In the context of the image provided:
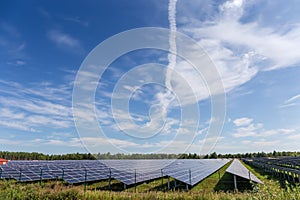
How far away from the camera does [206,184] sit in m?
17.9

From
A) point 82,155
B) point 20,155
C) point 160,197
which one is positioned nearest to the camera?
point 160,197

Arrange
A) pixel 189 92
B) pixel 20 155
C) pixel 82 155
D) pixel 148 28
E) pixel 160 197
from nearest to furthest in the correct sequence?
pixel 160 197 < pixel 148 28 < pixel 189 92 < pixel 82 155 < pixel 20 155

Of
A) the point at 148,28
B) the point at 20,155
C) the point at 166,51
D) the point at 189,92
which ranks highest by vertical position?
the point at 148,28

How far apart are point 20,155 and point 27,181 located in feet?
234

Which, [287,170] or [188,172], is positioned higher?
[287,170]

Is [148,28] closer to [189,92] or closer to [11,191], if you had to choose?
[189,92]

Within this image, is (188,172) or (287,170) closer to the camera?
(287,170)

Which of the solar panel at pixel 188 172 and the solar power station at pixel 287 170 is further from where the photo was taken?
the solar power station at pixel 287 170

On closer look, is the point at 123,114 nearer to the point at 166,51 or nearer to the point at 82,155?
the point at 166,51

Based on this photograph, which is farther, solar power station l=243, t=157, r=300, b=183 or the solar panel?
solar power station l=243, t=157, r=300, b=183

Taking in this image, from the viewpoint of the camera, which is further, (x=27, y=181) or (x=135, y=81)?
(x=27, y=181)

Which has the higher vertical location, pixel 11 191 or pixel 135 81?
pixel 135 81

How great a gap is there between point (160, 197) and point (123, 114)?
3.43 m

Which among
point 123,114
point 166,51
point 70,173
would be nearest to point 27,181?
point 70,173
